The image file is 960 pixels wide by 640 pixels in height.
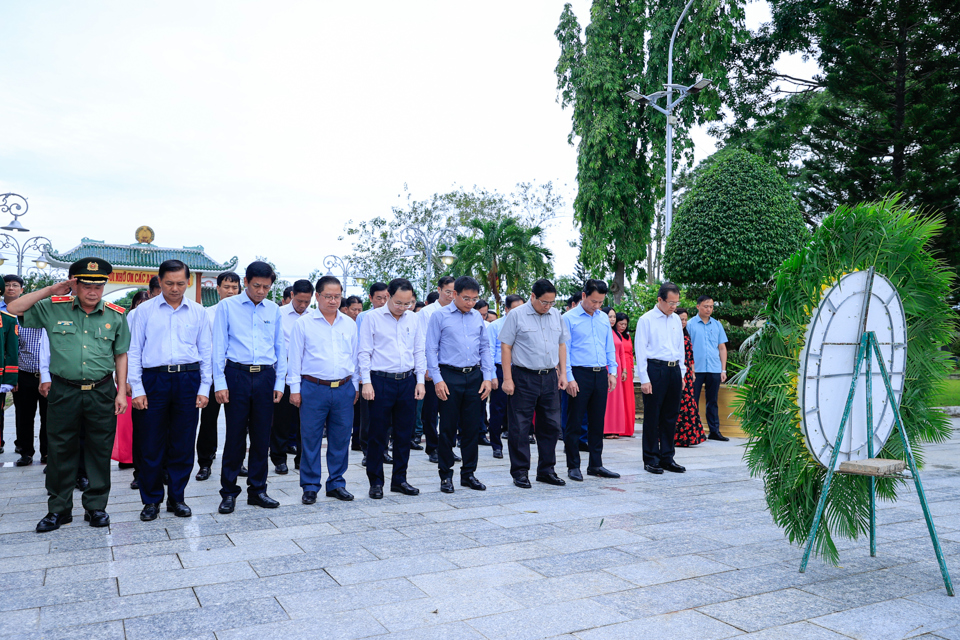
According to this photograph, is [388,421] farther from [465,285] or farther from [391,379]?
[465,285]

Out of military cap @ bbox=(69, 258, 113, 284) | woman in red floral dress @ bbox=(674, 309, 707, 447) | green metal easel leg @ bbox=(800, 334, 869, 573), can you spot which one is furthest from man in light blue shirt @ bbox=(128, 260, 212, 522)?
woman in red floral dress @ bbox=(674, 309, 707, 447)

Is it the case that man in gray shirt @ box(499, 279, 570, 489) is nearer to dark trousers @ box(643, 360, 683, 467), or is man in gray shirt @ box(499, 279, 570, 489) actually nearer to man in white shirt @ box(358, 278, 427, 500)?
man in white shirt @ box(358, 278, 427, 500)

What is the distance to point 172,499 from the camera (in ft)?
16.1

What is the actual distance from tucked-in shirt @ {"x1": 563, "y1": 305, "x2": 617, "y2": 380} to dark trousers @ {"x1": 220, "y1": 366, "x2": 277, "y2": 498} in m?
2.75

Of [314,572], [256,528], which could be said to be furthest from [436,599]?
[256,528]

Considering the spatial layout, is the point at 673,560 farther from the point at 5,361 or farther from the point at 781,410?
the point at 5,361

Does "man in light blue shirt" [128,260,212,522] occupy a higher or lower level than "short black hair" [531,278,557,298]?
lower

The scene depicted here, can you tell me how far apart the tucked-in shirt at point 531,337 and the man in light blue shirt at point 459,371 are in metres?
0.27

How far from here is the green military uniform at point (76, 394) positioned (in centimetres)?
447

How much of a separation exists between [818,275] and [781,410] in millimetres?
744

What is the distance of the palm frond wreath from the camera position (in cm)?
377

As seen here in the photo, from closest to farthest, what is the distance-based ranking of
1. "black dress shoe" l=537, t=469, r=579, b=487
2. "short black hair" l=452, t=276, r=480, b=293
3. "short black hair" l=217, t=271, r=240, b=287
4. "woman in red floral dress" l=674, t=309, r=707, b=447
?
"short black hair" l=452, t=276, r=480, b=293
"black dress shoe" l=537, t=469, r=579, b=487
"short black hair" l=217, t=271, r=240, b=287
"woman in red floral dress" l=674, t=309, r=707, b=447

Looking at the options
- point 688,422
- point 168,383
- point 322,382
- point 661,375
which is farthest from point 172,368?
point 688,422

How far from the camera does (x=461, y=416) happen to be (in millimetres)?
6000
